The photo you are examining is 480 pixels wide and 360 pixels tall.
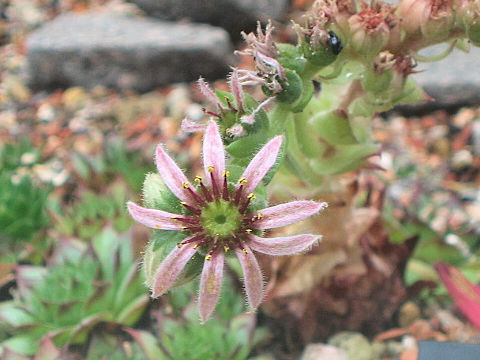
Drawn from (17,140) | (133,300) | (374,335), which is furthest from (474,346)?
(17,140)

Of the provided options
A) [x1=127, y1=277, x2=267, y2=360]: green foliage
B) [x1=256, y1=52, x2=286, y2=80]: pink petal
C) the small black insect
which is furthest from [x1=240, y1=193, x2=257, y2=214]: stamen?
[x1=127, y1=277, x2=267, y2=360]: green foliage

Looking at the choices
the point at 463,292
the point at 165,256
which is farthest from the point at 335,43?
the point at 463,292

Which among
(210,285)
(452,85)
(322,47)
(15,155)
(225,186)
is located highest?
(322,47)

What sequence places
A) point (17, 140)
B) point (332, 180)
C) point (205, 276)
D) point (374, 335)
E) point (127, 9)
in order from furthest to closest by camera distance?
1. point (127, 9)
2. point (17, 140)
3. point (374, 335)
4. point (332, 180)
5. point (205, 276)

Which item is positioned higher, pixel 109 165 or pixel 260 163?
pixel 260 163

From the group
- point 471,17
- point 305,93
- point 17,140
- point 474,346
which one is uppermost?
point 471,17

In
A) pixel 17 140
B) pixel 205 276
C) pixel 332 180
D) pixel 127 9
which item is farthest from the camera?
pixel 127 9

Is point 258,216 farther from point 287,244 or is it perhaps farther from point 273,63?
point 273,63

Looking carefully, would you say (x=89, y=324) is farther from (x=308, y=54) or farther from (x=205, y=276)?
(x=308, y=54)
